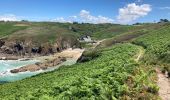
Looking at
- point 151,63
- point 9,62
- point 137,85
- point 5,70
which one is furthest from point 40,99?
point 9,62

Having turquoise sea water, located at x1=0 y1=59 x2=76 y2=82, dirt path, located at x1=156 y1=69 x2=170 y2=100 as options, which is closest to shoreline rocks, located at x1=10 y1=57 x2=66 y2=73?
turquoise sea water, located at x1=0 y1=59 x2=76 y2=82

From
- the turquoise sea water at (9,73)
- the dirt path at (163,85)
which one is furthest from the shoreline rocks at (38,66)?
the dirt path at (163,85)

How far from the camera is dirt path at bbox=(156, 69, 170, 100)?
95.8 feet

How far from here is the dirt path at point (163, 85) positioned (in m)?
29.2

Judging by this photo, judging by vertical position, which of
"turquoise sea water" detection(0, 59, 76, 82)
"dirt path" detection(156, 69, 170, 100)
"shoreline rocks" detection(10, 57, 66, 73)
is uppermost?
"dirt path" detection(156, 69, 170, 100)

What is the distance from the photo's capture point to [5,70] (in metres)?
131

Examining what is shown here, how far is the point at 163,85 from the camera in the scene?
32688mm

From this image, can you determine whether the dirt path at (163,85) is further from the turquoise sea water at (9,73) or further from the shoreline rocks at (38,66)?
the shoreline rocks at (38,66)

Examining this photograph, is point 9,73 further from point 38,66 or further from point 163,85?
point 163,85

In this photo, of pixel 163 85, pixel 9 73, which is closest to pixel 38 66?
pixel 9 73

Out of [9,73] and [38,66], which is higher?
[38,66]

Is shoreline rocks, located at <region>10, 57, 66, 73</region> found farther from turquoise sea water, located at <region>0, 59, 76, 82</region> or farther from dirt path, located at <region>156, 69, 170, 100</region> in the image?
dirt path, located at <region>156, 69, 170, 100</region>

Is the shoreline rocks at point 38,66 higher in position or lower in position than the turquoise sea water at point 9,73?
higher

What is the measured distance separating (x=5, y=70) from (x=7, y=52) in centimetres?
4816
